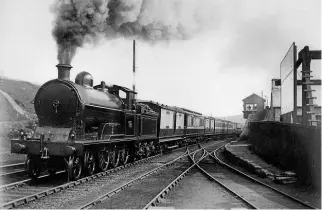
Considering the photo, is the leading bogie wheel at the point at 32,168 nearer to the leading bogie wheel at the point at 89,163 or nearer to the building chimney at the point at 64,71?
the leading bogie wheel at the point at 89,163

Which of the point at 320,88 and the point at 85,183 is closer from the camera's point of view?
the point at 85,183

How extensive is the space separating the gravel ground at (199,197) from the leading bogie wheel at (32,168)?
14.0 feet

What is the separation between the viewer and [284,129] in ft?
40.4

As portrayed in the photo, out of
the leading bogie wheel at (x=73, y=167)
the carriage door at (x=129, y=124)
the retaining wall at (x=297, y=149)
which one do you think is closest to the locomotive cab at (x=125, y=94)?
the carriage door at (x=129, y=124)

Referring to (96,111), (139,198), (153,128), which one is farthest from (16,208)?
(153,128)

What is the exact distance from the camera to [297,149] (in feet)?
34.6

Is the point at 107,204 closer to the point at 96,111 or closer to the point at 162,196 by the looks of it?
the point at 162,196

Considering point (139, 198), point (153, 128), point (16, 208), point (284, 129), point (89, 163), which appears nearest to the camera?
point (16, 208)

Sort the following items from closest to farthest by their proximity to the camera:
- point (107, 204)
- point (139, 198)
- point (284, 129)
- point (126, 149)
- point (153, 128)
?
point (107, 204), point (139, 198), point (284, 129), point (126, 149), point (153, 128)

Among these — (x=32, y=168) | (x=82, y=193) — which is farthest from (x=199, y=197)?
(x=32, y=168)

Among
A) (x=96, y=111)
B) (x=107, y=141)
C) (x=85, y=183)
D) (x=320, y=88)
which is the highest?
(x=320, y=88)

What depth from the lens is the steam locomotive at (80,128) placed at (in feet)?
32.2

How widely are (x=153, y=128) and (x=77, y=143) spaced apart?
344 inches

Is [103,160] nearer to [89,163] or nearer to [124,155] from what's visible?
[89,163]
